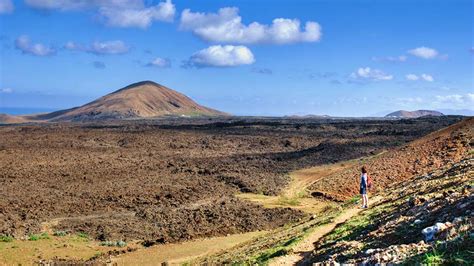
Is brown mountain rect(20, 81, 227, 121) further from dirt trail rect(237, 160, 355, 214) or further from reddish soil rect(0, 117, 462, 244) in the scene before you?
dirt trail rect(237, 160, 355, 214)

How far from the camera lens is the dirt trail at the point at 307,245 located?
11545 mm

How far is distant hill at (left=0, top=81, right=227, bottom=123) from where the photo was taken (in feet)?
506

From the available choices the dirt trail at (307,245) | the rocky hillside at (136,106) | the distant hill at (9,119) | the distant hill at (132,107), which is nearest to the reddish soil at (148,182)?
the dirt trail at (307,245)

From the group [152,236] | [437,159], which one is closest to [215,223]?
[152,236]

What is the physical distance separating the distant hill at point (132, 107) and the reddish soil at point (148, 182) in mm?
96531

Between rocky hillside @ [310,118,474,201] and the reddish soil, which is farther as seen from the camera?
rocky hillside @ [310,118,474,201]

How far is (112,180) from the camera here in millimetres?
33969

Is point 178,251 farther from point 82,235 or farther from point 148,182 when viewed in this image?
point 148,182

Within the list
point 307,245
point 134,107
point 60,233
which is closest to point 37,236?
point 60,233

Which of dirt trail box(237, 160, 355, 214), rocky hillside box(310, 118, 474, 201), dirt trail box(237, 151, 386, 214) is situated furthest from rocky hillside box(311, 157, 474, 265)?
rocky hillside box(310, 118, 474, 201)

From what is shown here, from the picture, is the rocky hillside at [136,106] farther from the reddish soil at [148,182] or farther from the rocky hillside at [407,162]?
the rocky hillside at [407,162]

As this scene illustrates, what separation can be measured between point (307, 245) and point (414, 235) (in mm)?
4284

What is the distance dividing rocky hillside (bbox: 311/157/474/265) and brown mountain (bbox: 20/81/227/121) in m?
140

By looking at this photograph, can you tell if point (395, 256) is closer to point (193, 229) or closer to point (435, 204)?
point (435, 204)
